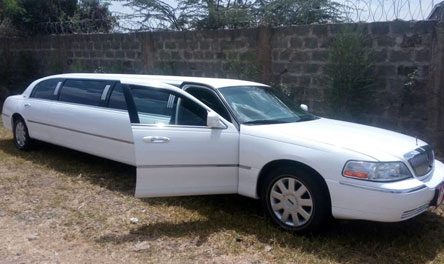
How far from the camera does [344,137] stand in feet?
14.6

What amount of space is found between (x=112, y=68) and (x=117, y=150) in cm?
669

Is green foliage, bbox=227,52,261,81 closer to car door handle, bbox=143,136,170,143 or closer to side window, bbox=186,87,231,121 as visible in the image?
side window, bbox=186,87,231,121

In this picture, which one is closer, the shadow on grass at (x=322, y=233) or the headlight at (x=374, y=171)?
the headlight at (x=374, y=171)

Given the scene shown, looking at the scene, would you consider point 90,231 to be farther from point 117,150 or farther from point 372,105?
point 372,105

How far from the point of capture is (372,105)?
7.54 metres

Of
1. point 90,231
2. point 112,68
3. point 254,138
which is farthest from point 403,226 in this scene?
point 112,68

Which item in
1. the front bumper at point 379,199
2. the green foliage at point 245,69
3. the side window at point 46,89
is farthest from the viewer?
the green foliage at point 245,69

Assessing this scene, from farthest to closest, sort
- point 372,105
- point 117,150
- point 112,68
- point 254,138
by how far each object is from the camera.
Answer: point 112,68 < point 372,105 < point 117,150 < point 254,138

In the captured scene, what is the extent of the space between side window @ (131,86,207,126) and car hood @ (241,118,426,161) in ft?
1.83

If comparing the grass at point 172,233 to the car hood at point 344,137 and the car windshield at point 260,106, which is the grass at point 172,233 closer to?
the car hood at point 344,137

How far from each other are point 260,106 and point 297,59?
351 cm

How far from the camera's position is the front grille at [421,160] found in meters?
4.23

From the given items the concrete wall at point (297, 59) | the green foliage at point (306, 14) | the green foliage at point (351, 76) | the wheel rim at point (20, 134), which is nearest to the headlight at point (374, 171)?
the concrete wall at point (297, 59)

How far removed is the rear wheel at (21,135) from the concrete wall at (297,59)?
12.3 ft
